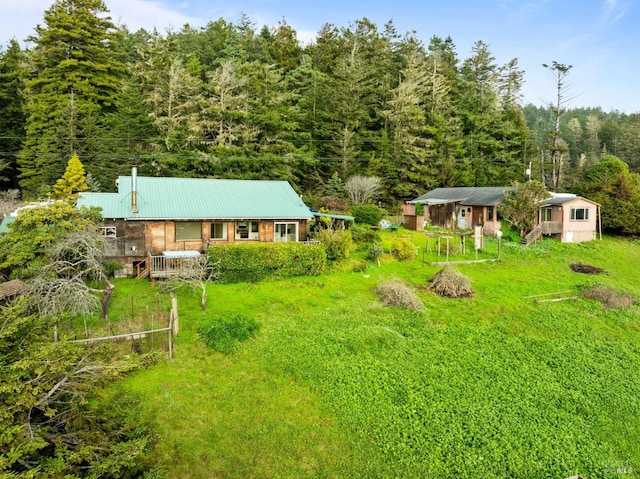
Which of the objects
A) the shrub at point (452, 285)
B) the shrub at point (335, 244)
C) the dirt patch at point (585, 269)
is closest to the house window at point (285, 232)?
the shrub at point (335, 244)

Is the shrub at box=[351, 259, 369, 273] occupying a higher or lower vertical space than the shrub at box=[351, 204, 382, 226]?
lower

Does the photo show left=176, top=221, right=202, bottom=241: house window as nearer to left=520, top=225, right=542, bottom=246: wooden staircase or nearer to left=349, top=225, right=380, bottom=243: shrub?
left=349, top=225, right=380, bottom=243: shrub

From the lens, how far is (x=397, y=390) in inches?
390

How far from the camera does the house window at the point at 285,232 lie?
2227 centimetres

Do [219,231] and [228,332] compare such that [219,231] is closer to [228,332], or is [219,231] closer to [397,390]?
[228,332]

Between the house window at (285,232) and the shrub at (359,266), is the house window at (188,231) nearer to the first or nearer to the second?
the house window at (285,232)

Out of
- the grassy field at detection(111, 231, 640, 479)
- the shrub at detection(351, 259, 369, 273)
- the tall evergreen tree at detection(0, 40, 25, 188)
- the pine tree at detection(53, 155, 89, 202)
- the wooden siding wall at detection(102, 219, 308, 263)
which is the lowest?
the grassy field at detection(111, 231, 640, 479)

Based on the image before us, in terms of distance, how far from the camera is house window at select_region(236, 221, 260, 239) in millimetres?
21516

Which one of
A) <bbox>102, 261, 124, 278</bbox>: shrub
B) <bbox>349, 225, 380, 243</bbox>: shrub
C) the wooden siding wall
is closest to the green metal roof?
the wooden siding wall

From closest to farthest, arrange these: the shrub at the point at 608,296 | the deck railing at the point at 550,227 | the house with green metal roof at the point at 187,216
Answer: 1. the shrub at the point at 608,296
2. the house with green metal roof at the point at 187,216
3. the deck railing at the point at 550,227

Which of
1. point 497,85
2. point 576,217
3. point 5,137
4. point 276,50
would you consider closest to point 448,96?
point 497,85

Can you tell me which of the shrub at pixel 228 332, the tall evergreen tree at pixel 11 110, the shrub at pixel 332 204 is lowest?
the shrub at pixel 228 332

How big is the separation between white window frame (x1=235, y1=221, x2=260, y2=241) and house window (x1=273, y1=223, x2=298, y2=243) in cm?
104

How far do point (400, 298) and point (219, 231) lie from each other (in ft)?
34.1
